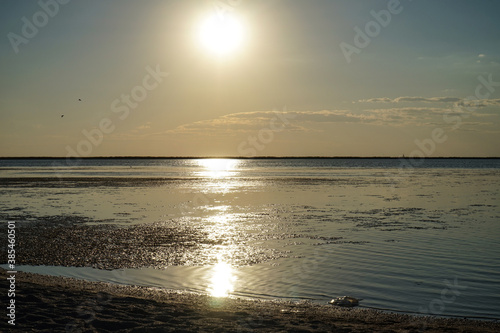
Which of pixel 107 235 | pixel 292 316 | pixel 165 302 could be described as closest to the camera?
pixel 292 316

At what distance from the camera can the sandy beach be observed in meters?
9.93

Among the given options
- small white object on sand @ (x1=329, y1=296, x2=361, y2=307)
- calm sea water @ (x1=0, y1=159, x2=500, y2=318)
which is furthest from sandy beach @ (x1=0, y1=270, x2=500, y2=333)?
calm sea water @ (x1=0, y1=159, x2=500, y2=318)

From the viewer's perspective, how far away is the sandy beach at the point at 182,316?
9.93 m

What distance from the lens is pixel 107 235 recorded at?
23.0 m

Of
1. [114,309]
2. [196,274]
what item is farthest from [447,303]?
[114,309]

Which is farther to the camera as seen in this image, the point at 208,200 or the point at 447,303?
the point at 208,200

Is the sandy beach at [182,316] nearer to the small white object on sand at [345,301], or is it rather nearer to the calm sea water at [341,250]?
the small white object on sand at [345,301]

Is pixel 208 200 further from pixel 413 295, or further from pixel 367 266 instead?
pixel 413 295

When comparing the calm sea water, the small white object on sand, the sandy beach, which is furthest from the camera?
the calm sea water

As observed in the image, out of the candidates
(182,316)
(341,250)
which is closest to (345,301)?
(182,316)

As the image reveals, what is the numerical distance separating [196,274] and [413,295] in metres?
6.97

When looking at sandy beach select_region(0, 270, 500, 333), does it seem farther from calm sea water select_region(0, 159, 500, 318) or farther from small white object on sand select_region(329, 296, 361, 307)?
calm sea water select_region(0, 159, 500, 318)

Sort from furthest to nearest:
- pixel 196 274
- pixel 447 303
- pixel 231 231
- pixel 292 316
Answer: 1. pixel 231 231
2. pixel 196 274
3. pixel 447 303
4. pixel 292 316

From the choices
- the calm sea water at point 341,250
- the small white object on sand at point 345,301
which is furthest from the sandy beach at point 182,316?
the calm sea water at point 341,250
